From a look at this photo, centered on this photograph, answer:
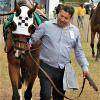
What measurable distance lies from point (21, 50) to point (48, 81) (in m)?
0.84

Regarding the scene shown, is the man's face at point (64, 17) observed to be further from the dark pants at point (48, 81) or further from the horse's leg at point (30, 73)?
the horse's leg at point (30, 73)

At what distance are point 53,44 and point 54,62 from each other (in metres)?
0.27

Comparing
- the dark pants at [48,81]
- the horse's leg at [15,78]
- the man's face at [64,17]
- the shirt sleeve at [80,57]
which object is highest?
the man's face at [64,17]

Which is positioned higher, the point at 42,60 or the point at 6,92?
the point at 42,60

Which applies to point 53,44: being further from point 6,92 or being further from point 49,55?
point 6,92

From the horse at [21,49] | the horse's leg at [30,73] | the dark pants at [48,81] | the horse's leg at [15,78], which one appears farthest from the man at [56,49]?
the horse's leg at [30,73]

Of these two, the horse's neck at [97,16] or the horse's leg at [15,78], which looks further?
the horse's neck at [97,16]

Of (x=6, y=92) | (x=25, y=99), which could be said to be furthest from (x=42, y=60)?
(x=6, y=92)

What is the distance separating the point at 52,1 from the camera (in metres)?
44.7

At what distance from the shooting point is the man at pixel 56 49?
6.31m

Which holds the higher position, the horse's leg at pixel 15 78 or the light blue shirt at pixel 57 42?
the light blue shirt at pixel 57 42

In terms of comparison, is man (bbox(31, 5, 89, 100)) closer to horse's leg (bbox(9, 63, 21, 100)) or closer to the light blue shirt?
the light blue shirt

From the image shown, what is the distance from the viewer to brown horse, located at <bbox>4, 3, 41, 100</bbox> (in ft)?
23.6

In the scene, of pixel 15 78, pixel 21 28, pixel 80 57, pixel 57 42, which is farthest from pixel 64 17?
pixel 15 78
